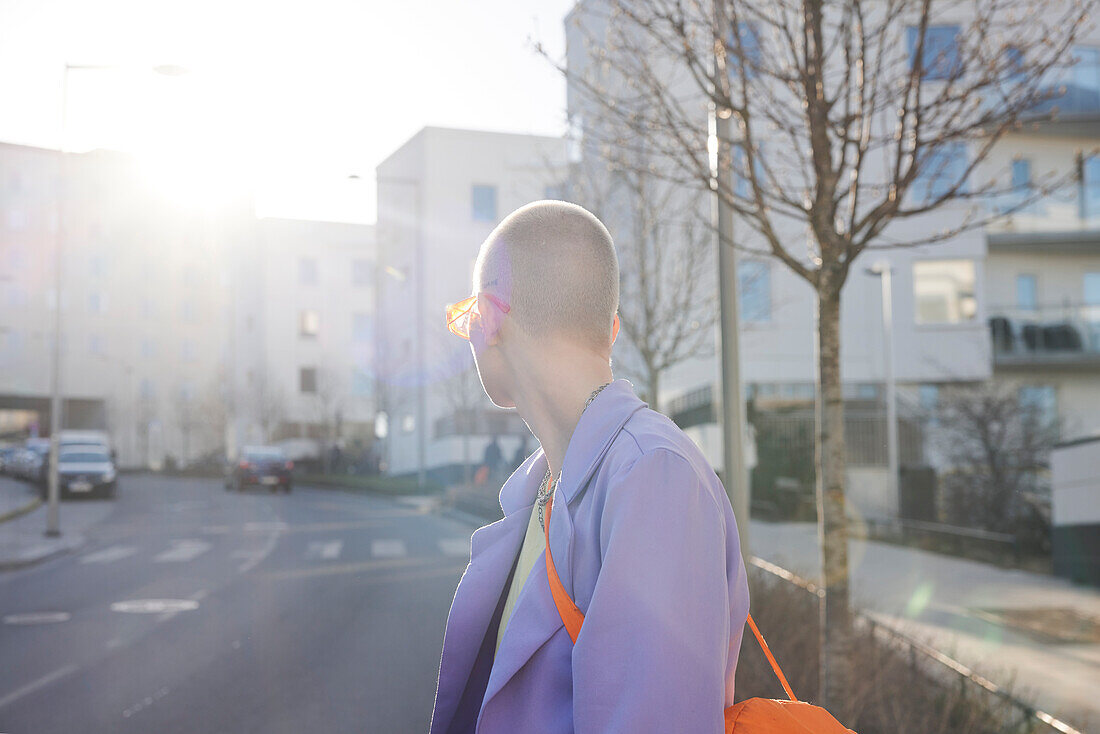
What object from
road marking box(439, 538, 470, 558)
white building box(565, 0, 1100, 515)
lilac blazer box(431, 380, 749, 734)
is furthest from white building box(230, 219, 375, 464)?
lilac blazer box(431, 380, 749, 734)

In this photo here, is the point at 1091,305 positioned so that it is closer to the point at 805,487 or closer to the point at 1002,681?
the point at 805,487

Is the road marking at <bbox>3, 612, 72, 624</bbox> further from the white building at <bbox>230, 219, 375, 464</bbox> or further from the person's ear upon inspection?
the white building at <bbox>230, 219, 375, 464</bbox>

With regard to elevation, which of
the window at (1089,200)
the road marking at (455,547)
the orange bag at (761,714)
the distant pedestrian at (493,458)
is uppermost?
the window at (1089,200)

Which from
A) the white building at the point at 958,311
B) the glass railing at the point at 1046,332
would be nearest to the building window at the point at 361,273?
the white building at the point at 958,311

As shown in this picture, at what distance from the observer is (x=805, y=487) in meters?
21.7

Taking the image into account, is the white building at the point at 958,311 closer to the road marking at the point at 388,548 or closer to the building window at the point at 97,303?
the road marking at the point at 388,548

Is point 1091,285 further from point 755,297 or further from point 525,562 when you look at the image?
point 525,562

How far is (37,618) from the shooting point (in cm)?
1127

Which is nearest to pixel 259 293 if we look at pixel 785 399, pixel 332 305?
pixel 332 305

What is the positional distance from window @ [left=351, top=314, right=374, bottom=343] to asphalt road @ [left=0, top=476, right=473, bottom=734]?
36.5 meters

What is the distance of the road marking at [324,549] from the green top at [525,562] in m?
16.3

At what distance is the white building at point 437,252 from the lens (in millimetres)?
41281

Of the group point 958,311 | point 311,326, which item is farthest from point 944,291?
point 311,326

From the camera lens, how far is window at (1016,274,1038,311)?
29422mm
